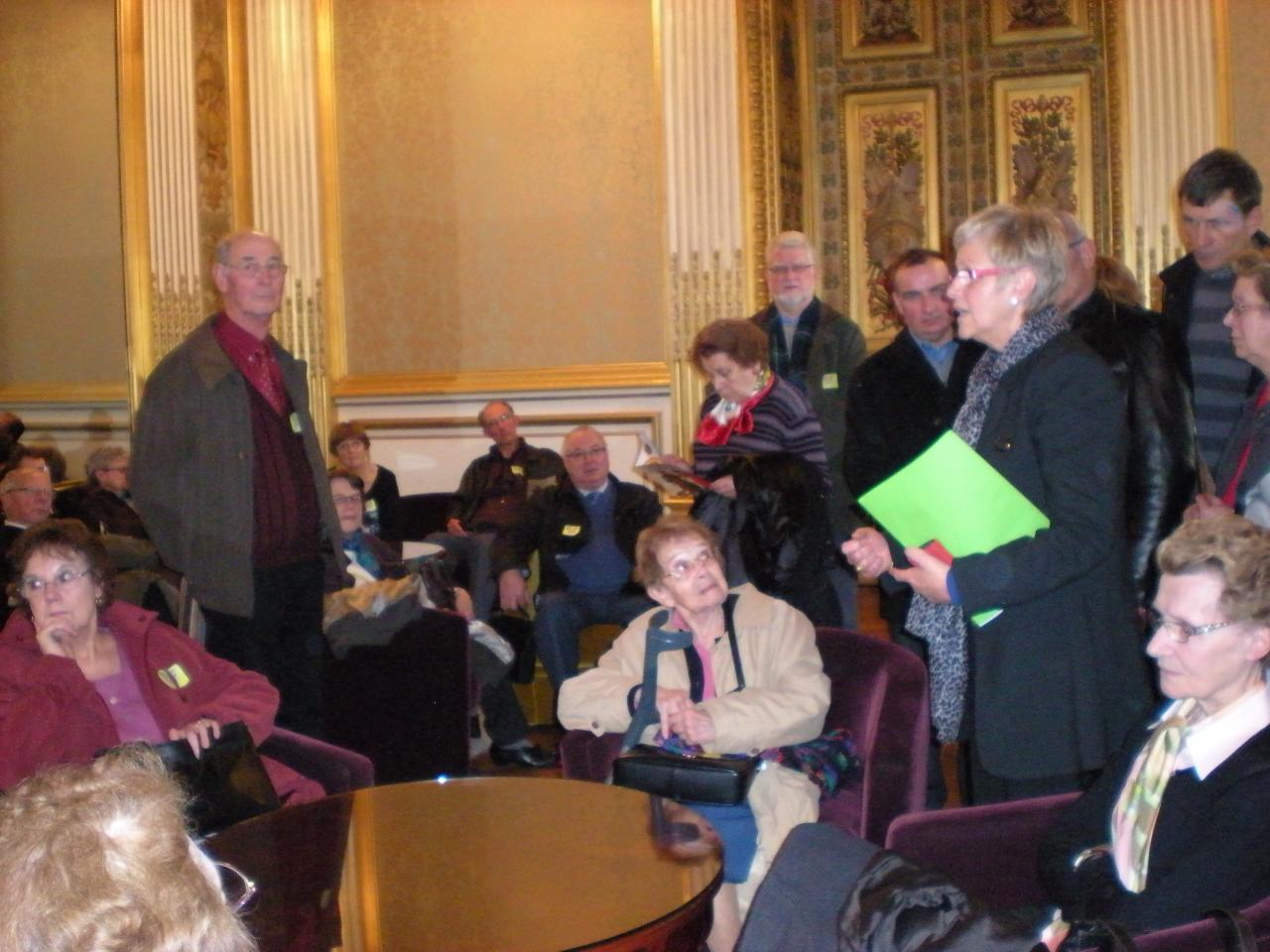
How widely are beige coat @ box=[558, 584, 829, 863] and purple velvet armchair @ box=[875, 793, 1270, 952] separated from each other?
0.54 metres

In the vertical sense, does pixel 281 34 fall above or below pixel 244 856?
above

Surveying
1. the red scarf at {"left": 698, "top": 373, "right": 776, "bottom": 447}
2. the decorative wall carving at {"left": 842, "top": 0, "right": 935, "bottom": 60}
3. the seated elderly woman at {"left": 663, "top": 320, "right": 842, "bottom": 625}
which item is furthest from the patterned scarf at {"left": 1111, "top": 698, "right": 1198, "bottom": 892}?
the decorative wall carving at {"left": 842, "top": 0, "right": 935, "bottom": 60}

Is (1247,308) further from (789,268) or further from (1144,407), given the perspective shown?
(789,268)

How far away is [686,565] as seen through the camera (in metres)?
3.08

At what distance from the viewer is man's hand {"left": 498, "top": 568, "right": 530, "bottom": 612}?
5.41 meters

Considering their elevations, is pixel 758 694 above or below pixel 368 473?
below

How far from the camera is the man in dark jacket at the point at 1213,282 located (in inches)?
142

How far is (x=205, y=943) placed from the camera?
100cm

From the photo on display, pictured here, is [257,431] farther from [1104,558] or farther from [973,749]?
→ [1104,558]

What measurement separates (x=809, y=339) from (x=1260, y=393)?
1.98m

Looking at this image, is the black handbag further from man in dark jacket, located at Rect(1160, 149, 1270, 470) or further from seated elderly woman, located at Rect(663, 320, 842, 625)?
man in dark jacket, located at Rect(1160, 149, 1270, 470)

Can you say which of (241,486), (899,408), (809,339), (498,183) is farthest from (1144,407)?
(498,183)

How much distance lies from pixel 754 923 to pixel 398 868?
0.62 m

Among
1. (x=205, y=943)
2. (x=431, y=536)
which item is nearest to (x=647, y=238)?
(x=431, y=536)
